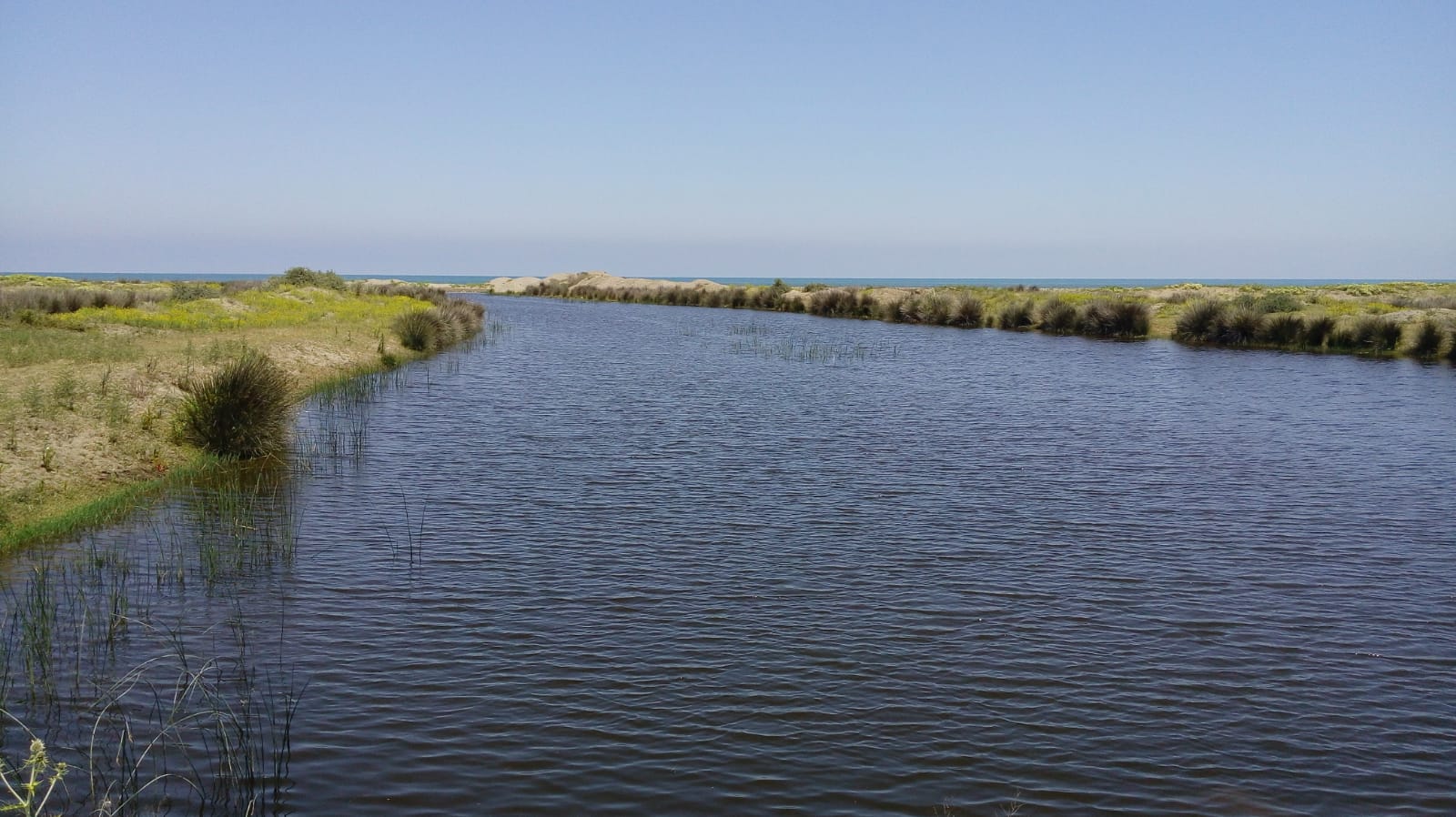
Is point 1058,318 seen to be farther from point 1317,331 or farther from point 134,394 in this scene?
point 134,394

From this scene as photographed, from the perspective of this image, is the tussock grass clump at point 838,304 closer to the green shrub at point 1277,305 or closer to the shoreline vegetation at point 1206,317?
the shoreline vegetation at point 1206,317

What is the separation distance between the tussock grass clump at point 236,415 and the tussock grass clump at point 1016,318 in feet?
143

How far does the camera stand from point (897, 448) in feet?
62.5

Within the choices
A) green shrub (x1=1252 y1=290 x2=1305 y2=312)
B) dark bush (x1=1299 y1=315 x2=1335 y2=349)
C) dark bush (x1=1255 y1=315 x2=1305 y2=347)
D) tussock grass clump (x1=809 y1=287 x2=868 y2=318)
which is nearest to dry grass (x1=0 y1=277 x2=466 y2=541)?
dark bush (x1=1255 y1=315 x2=1305 y2=347)

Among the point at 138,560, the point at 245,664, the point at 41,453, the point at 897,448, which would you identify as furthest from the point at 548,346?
the point at 245,664

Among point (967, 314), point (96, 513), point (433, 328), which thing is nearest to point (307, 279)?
point (433, 328)

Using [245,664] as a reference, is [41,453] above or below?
above

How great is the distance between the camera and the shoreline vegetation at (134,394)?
13.5 m

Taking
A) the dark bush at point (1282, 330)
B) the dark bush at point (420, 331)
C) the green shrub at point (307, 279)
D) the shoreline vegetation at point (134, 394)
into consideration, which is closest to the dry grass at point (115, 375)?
the shoreline vegetation at point (134, 394)

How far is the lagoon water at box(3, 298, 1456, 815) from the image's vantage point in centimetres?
707

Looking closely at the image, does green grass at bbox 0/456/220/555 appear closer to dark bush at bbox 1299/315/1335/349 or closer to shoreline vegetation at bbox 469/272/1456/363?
shoreline vegetation at bbox 469/272/1456/363

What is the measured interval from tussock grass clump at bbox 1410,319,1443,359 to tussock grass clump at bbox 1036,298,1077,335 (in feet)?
51.3

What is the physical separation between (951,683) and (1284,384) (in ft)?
84.8

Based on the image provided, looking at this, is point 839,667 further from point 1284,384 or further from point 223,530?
point 1284,384
